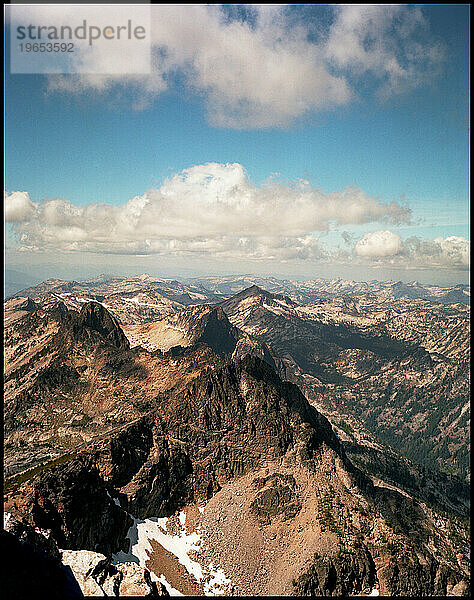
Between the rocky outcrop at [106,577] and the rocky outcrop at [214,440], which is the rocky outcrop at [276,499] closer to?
the rocky outcrop at [214,440]

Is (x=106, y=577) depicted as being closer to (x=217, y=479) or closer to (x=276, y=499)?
(x=276, y=499)

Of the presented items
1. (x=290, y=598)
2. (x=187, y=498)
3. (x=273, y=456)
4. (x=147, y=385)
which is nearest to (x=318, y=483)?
(x=273, y=456)

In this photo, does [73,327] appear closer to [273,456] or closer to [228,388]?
[228,388]

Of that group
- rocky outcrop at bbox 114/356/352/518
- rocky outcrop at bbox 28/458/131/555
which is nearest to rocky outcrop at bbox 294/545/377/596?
rocky outcrop at bbox 114/356/352/518

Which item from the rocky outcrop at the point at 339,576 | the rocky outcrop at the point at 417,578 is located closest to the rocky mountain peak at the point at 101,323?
the rocky outcrop at the point at 339,576

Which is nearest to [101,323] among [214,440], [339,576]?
[214,440]

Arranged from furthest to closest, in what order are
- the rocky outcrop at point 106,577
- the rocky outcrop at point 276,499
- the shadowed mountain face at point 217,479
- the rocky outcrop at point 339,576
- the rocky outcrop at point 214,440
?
the rocky outcrop at point 214,440
the rocky outcrop at point 276,499
the shadowed mountain face at point 217,479
the rocky outcrop at point 339,576
the rocky outcrop at point 106,577
